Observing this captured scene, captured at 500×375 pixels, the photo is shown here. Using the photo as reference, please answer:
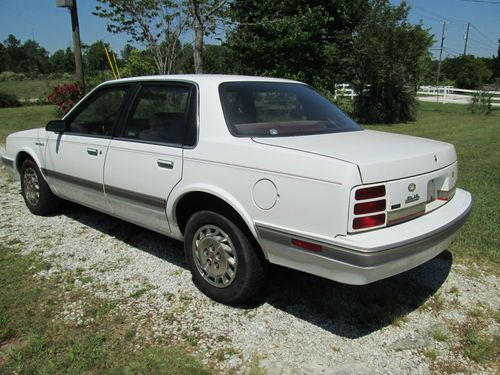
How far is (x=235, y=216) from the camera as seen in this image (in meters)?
3.09

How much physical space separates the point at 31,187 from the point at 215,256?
317 centimetres

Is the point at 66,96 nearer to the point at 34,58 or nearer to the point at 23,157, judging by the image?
the point at 23,157

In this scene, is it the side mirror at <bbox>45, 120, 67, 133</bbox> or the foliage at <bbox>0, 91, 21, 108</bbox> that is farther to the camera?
the foliage at <bbox>0, 91, 21, 108</bbox>

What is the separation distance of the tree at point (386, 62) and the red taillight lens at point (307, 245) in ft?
47.6

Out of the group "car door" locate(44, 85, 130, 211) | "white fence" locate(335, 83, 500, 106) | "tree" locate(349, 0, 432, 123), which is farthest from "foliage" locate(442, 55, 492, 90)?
"car door" locate(44, 85, 130, 211)

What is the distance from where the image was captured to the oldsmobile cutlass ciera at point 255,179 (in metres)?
2.57

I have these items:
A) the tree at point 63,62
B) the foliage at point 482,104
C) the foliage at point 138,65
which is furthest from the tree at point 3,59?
the foliage at point 482,104

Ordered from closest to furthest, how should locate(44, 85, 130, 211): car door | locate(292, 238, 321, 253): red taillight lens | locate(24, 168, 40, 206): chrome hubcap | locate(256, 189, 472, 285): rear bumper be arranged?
locate(256, 189, 472, 285): rear bumper < locate(292, 238, 321, 253): red taillight lens < locate(44, 85, 130, 211): car door < locate(24, 168, 40, 206): chrome hubcap

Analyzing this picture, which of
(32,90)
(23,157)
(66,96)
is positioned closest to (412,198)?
(23,157)

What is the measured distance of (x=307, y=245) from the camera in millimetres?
2658

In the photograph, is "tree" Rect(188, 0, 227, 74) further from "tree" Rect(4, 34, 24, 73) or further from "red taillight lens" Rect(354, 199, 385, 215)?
"tree" Rect(4, 34, 24, 73)

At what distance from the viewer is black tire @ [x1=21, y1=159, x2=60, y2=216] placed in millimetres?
5080

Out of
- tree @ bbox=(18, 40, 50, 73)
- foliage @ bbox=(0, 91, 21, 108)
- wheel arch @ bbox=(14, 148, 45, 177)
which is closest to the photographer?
wheel arch @ bbox=(14, 148, 45, 177)

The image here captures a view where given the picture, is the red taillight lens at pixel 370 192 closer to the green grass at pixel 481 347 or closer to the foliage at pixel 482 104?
the green grass at pixel 481 347
